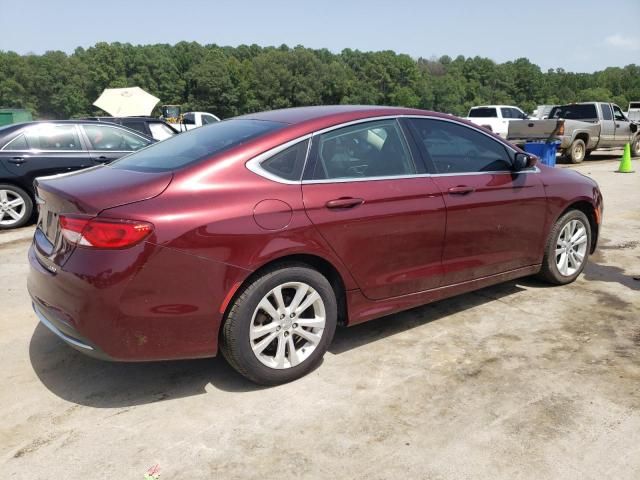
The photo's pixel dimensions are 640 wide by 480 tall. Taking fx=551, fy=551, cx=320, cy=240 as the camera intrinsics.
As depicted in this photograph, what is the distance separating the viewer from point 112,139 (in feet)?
27.6

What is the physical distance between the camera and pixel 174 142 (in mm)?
3838

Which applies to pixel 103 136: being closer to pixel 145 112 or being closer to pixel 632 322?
pixel 632 322

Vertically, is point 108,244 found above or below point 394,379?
above

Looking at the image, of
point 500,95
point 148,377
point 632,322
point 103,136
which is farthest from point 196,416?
point 500,95

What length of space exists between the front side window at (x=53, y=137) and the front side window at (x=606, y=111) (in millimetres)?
15713

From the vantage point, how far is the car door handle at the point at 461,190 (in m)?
3.89

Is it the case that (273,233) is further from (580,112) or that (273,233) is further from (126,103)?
(126,103)

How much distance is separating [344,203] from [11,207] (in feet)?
20.9

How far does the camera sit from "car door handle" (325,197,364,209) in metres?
3.28

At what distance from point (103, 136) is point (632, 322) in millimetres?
7369

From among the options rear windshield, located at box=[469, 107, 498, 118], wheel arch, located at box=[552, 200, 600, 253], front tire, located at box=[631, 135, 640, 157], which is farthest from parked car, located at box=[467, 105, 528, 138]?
wheel arch, located at box=[552, 200, 600, 253]

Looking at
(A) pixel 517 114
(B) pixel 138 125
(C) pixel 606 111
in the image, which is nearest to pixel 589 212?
(B) pixel 138 125

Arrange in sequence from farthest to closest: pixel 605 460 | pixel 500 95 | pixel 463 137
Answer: pixel 500 95 < pixel 463 137 < pixel 605 460

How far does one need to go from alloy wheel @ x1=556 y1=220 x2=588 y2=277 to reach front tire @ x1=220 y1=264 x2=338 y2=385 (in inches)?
101
